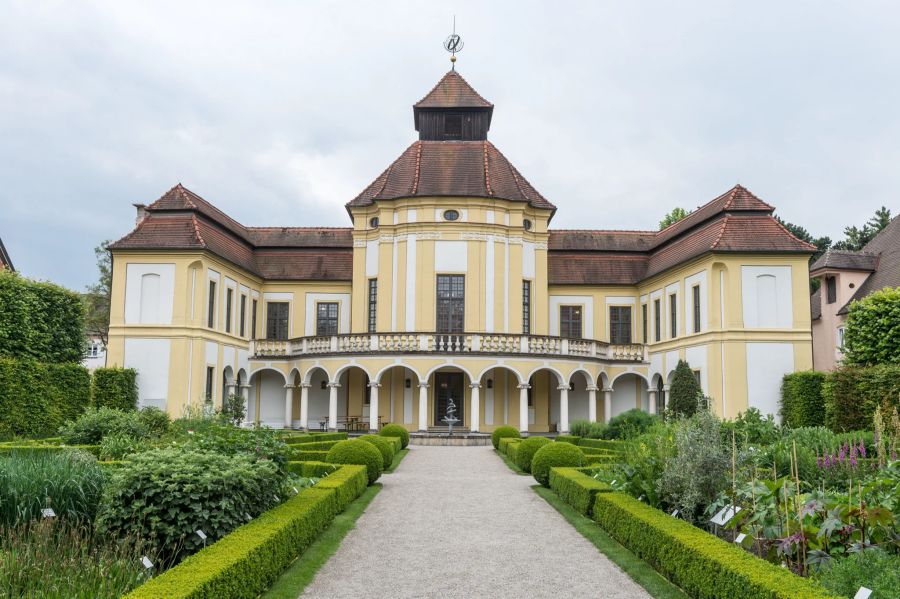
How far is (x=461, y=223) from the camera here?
114 ft

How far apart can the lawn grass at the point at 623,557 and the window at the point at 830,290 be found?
28702 mm

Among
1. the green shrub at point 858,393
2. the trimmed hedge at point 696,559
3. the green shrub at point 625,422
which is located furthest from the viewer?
the green shrub at point 625,422

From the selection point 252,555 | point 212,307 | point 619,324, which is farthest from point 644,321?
point 252,555

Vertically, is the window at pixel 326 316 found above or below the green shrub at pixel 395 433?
above

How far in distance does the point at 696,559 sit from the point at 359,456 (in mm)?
10434

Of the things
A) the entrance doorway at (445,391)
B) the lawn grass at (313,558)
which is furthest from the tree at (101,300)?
the lawn grass at (313,558)

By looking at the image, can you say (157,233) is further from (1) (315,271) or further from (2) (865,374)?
(2) (865,374)

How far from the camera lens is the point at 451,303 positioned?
34.9m

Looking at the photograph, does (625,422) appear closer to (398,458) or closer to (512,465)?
(512,465)

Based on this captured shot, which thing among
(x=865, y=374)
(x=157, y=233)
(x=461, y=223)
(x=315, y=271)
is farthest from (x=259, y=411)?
(x=865, y=374)

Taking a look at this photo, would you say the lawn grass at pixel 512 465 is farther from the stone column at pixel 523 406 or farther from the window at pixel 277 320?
the window at pixel 277 320

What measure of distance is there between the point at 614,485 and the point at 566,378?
19.9 meters

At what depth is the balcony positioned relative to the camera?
103 ft

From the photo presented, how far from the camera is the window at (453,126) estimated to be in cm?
3866
